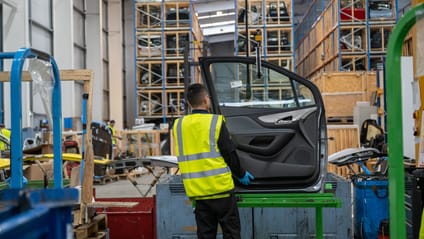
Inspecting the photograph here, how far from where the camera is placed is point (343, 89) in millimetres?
12797

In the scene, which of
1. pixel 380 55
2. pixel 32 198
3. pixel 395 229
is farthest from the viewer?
pixel 380 55

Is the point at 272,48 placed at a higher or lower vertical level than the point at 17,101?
higher

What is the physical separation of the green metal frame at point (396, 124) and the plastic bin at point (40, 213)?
4.51 ft

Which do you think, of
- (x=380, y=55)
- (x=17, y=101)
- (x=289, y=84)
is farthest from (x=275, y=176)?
(x=380, y=55)

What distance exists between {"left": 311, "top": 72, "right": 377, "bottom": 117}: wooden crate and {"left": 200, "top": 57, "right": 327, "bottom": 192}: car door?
719 centimetres

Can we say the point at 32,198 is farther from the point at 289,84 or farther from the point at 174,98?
the point at 174,98

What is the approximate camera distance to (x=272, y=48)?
17.5 m

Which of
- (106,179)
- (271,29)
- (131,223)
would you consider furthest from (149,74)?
(131,223)

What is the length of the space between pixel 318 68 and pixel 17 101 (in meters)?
15.3

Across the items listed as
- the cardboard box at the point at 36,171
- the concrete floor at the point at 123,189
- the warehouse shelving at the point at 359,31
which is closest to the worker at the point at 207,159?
Answer: the cardboard box at the point at 36,171

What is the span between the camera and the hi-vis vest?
445 cm

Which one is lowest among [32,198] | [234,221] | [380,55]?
[234,221]

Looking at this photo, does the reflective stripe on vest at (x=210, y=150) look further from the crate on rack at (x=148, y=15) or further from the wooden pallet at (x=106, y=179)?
the crate on rack at (x=148, y=15)

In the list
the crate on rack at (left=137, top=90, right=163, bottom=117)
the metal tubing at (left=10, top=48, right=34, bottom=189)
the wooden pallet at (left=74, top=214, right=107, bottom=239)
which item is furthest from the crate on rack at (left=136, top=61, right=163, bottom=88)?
the metal tubing at (left=10, top=48, right=34, bottom=189)
